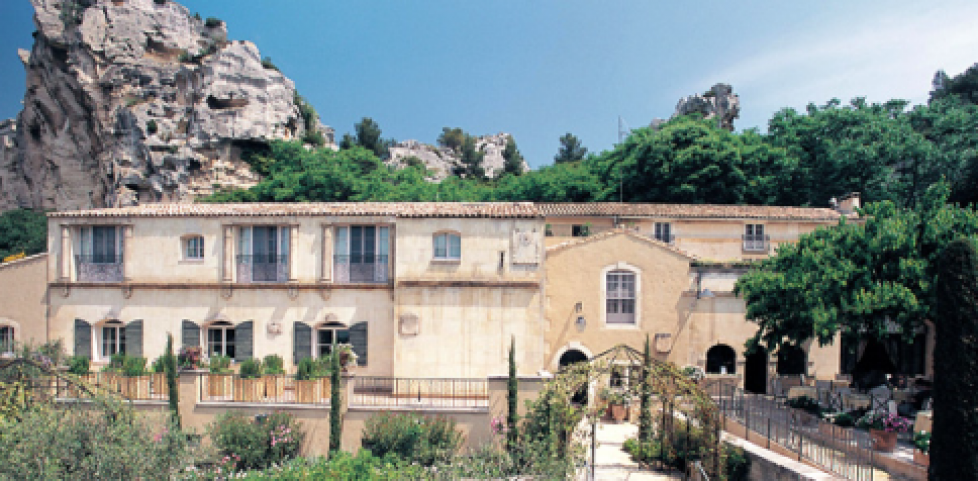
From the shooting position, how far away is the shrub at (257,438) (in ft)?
50.1

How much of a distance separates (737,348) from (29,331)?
88.2 feet

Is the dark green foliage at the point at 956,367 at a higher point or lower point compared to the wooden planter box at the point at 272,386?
higher

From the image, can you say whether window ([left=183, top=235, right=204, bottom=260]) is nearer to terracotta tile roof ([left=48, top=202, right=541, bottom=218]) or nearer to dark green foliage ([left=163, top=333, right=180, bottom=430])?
terracotta tile roof ([left=48, top=202, right=541, bottom=218])

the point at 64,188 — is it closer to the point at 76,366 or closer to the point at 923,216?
the point at 76,366

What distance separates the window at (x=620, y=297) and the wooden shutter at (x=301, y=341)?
37.3 ft

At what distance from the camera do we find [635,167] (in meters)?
41.0

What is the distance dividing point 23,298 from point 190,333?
652 centimetres

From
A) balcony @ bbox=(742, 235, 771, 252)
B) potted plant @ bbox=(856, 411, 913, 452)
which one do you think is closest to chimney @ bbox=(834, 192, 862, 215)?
balcony @ bbox=(742, 235, 771, 252)

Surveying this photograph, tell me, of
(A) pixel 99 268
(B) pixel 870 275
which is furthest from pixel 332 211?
(B) pixel 870 275

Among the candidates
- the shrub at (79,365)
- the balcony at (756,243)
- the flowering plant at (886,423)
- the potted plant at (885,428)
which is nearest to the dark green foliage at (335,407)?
the shrub at (79,365)

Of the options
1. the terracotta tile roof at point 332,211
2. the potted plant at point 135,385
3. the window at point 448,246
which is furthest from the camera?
the window at point 448,246

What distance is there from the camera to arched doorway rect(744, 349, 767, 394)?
22812 mm

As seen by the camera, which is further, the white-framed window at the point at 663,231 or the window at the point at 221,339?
the white-framed window at the point at 663,231

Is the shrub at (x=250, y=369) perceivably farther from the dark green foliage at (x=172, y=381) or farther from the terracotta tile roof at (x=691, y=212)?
the terracotta tile roof at (x=691, y=212)
